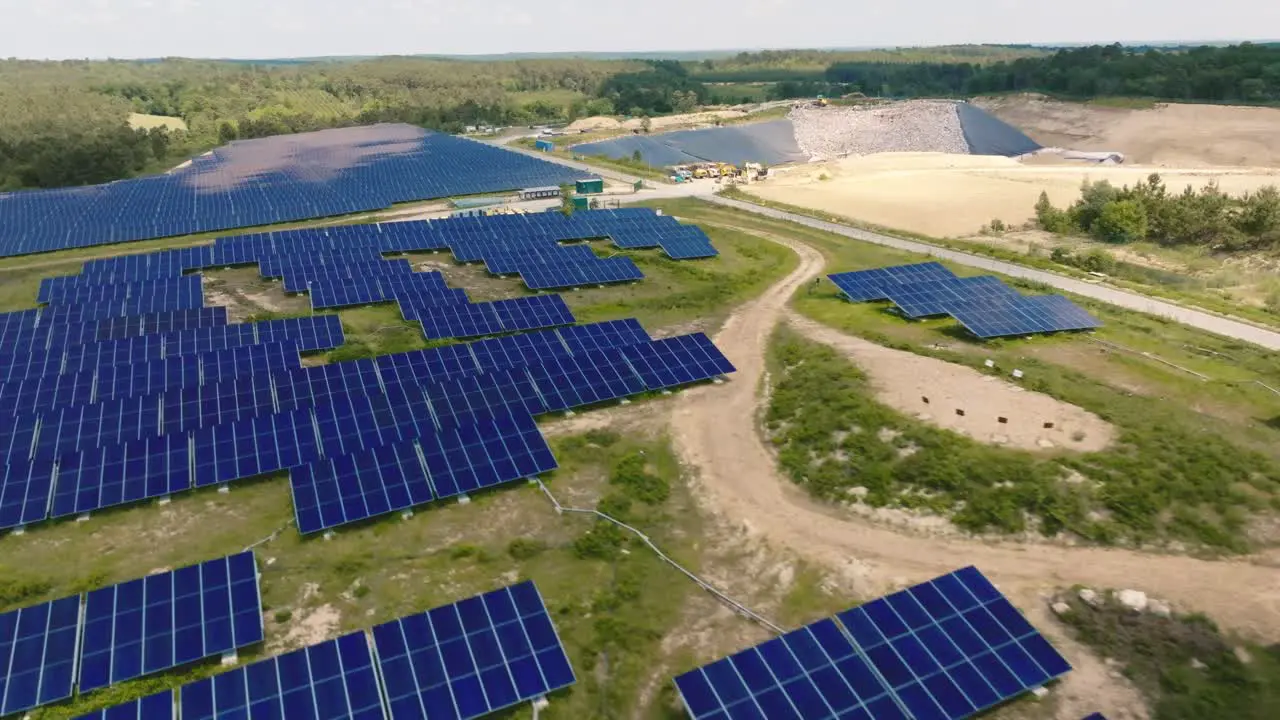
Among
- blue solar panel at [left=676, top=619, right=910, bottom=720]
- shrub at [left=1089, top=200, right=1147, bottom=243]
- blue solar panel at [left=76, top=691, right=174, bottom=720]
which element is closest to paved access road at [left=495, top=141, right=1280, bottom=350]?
shrub at [left=1089, top=200, right=1147, bottom=243]

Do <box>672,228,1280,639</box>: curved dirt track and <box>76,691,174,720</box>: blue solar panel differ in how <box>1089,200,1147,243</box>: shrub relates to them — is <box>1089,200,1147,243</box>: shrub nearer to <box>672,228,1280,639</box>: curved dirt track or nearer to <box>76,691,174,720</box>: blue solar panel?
<box>672,228,1280,639</box>: curved dirt track

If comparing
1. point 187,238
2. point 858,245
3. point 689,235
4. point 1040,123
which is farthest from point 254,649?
point 1040,123

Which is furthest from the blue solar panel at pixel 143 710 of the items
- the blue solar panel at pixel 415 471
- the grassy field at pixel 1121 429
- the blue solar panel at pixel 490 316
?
the blue solar panel at pixel 490 316

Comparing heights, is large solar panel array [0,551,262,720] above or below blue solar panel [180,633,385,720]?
below

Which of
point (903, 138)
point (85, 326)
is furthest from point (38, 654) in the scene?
point (903, 138)

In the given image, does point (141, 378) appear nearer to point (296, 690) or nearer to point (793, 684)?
point (296, 690)

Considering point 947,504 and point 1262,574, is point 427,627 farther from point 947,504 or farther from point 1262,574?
point 1262,574
